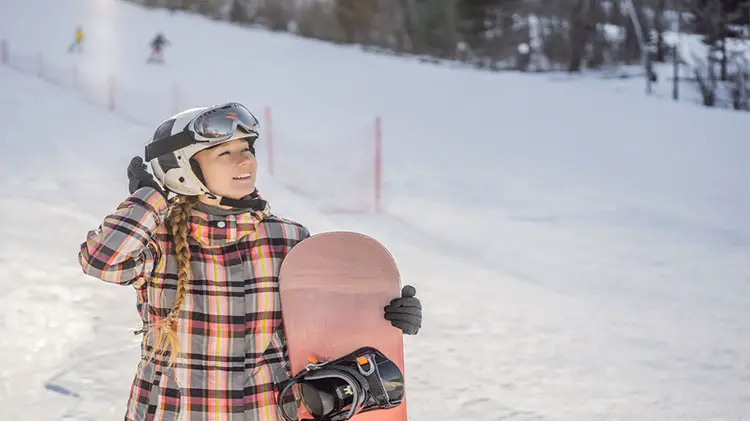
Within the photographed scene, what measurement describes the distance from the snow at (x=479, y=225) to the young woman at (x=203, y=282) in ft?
5.33

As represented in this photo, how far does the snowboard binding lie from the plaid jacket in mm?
84

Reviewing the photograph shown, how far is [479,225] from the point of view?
8500 mm

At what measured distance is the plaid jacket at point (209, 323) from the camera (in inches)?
74.0

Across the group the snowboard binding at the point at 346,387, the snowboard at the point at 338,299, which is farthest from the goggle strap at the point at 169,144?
the snowboard binding at the point at 346,387

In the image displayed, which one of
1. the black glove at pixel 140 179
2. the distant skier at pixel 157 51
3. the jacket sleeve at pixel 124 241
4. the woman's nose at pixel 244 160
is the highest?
the distant skier at pixel 157 51

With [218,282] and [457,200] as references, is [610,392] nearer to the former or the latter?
[218,282]

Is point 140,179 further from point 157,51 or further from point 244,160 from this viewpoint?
point 157,51

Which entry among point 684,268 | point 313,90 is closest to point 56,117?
point 313,90

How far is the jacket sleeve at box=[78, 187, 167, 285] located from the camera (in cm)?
178

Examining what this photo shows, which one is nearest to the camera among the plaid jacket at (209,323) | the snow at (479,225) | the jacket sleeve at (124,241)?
the jacket sleeve at (124,241)

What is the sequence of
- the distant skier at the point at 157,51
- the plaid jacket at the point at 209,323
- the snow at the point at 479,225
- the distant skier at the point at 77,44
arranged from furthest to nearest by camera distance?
the distant skier at the point at 77,44, the distant skier at the point at 157,51, the snow at the point at 479,225, the plaid jacket at the point at 209,323

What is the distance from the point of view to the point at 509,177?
11.7m

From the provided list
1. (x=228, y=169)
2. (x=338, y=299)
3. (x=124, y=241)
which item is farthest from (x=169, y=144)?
(x=338, y=299)

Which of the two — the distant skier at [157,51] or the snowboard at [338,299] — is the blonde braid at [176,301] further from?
the distant skier at [157,51]
